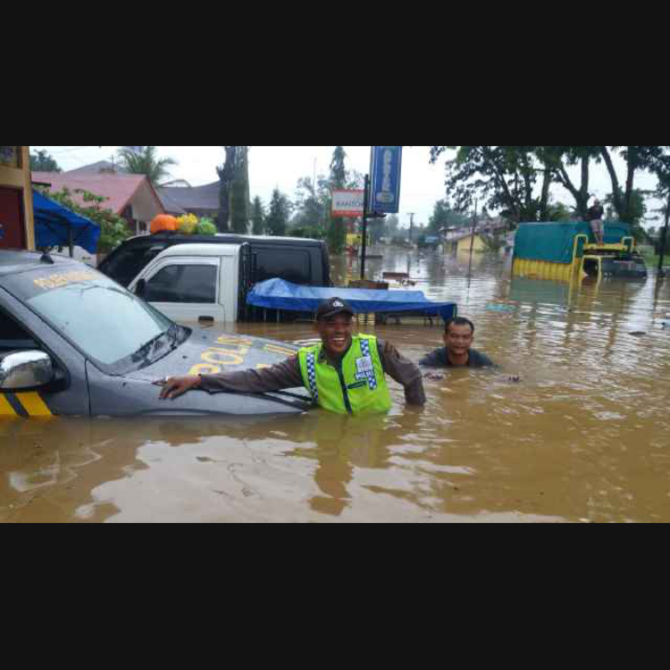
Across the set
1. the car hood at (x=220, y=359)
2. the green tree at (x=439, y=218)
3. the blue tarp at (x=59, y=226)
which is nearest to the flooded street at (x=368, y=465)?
the car hood at (x=220, y=359)

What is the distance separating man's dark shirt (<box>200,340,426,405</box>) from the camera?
3842 mm

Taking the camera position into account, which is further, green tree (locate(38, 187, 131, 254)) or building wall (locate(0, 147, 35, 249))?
green tree (locate(38, 187, 131, 254))

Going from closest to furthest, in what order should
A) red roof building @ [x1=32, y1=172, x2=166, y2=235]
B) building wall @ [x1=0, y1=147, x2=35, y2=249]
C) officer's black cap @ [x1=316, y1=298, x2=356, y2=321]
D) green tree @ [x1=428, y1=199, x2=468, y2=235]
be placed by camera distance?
1. officer's black cap @ [x1=316, y1=298, x2=356, y2=321]
2. building wall @ [x1=0, y1=147, x2=35, y2=249]
3. red roof building @ [x1=32, y1=172, x2=166, y2=235]
4. green tree @ [x1=428, y1=199, x2=468, y2=235]

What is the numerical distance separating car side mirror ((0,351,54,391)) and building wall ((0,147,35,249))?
7.84 meters

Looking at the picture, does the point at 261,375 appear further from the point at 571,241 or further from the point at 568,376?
the point at 571,241

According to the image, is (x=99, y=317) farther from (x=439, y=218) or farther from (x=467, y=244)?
(x=439, y=218)

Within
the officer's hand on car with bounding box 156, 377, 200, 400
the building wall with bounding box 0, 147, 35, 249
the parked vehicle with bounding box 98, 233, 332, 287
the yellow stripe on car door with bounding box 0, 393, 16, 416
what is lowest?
the yellow stripe on car door with bounding box 0, 393, 16, 416

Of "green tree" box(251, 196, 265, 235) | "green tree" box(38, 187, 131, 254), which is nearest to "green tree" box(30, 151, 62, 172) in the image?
"green tree" box(251, 196, 265, 235)

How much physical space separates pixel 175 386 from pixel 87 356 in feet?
1.79

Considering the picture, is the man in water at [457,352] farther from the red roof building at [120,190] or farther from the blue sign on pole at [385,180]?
the red roof building at [120,190]

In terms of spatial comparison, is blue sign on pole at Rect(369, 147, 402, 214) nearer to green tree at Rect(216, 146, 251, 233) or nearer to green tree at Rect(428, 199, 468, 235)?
green tree at Rect(216, 146, 251, 233)

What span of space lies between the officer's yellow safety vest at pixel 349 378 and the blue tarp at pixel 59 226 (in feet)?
35.8

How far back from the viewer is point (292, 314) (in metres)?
9.21
